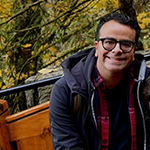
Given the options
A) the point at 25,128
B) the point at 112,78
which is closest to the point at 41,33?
the point at 25,128

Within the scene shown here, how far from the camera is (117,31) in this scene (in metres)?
1.42

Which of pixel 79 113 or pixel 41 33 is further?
pixel 41 33

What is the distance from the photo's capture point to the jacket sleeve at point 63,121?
4.79 feet

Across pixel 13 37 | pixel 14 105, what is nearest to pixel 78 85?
pixel 14 105

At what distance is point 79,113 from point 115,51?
481 mm

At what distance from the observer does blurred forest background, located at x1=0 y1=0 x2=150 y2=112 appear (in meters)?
4.27

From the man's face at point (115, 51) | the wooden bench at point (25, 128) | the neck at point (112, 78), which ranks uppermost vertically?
the man's face at point (115, 51)

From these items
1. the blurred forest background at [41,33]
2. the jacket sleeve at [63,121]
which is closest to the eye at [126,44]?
the jacket sleeve at [63,121]

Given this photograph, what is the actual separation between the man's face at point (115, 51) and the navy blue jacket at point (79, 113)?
0.13 meters

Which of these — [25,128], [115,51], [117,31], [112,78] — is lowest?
[25,128]

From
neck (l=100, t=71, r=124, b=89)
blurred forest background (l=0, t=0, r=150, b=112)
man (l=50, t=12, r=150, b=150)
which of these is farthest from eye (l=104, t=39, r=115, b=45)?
blurred forest background (l=0, t=0, r=150, b=112)

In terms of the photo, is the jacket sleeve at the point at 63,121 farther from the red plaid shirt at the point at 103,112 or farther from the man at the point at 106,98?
the red plaid shirt at the point at 103,112

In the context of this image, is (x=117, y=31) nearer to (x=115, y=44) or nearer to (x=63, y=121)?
(x=115, y=44)

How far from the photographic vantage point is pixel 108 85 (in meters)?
1.55
